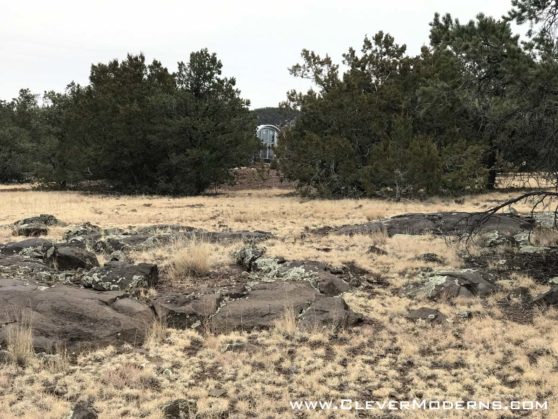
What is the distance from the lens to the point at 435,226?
15.2 m

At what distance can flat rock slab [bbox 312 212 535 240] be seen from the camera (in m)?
14.1

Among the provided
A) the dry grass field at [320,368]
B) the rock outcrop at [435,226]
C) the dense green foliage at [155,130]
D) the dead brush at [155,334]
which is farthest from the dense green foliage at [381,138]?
the dead brush at [155,334]

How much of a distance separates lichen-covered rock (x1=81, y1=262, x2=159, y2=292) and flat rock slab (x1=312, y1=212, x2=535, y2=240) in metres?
7.42

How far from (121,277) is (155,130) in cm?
2650

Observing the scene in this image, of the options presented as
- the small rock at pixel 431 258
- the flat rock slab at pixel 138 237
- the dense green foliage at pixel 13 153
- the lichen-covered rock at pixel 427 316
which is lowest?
the lichen-covered rock at pixel 427 316

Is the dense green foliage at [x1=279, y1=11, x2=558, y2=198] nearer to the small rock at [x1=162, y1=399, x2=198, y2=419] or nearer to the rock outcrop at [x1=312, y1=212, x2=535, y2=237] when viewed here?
the rock outcrop at [x1=312, y1=212, x2=535, y2=237]

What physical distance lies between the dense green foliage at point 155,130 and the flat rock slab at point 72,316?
25829 mm

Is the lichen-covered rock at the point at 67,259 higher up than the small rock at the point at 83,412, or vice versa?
the lichen-covered rock at the point at 67,259

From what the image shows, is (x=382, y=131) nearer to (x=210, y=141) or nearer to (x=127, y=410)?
(x=210, y=141)

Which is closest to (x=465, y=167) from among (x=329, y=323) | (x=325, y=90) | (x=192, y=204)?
(x=325, y=90)

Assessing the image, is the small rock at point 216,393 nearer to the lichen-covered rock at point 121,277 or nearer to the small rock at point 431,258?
the lichen-covered rock at point 121,277

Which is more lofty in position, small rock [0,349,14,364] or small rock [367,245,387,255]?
small rock [367,245,387,255]

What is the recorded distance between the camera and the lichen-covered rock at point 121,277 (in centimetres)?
852

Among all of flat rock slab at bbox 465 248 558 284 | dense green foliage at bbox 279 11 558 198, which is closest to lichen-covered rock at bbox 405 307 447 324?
flat rock slab at bbox 465 248 558 284
